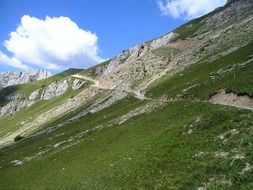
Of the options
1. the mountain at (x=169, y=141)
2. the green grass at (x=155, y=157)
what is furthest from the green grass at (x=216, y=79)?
the green grass at (x=155, y=157)

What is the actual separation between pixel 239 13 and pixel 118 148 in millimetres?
97204

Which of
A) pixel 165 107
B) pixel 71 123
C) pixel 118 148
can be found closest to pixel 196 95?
pixel 165 107

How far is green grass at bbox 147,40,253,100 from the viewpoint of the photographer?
189ft

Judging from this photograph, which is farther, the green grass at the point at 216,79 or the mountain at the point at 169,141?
the green grass at the point at 216,79

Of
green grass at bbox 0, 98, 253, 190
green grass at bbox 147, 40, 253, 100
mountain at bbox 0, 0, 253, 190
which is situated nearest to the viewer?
green grass at bbox 0, 98, 253, 190

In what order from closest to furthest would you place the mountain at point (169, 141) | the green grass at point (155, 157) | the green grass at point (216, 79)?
the green grass at point (155, 157) < the mountain at point (169, 141) < the green grass at point (216, 79)

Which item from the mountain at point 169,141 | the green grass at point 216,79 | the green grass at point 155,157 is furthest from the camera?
the green grass at point 216,79

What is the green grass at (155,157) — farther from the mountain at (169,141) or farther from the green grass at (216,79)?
the green grass at (216,79)

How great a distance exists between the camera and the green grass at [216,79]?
189ft

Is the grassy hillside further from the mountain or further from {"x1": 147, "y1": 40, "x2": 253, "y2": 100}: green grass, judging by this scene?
{"x1": 147, "y1": 40, "x2": 253, "y2": 100}: green grass

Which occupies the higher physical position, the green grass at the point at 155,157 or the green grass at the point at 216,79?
the green grass at the point at 216,79

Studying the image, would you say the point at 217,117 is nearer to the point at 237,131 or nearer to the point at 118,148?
the point at 237,131

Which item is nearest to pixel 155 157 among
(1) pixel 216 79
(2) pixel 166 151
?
(2) pixel 166 151

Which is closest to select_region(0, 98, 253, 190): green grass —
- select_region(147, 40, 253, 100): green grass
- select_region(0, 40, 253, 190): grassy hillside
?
select_region(0, 40, 253, 190): grassy hillside
